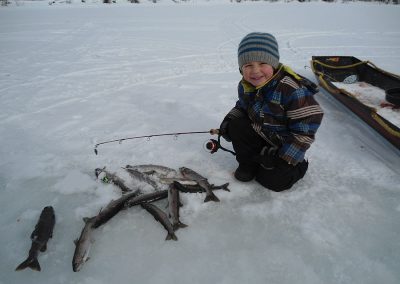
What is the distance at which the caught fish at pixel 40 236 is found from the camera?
7.75 feet

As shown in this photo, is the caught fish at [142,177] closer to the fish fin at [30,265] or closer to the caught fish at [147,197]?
the caught fish at [147,197]

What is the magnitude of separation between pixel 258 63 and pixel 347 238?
1659mm

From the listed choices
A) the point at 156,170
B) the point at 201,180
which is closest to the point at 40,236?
the point at 156,170

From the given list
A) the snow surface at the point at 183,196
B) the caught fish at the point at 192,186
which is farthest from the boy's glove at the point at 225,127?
the caught fish at the point at 192,186

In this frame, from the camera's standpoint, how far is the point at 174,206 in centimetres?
283

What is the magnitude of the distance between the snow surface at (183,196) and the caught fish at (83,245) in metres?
0.06

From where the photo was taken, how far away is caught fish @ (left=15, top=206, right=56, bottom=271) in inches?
93.0

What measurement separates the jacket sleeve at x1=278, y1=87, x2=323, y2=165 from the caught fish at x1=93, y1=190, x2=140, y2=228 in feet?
4.95

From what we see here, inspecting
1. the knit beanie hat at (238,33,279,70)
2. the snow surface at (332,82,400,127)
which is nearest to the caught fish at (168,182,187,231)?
the knit beanie hat at (238,33,279,70)

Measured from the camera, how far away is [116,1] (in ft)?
83.1

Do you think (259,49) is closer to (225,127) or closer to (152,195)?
(225,127)

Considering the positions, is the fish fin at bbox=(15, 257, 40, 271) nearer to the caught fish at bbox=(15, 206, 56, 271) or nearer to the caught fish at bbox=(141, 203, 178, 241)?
the caught fish at bbox=(15, 206, 56, 271)

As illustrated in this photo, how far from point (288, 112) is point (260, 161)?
533mm

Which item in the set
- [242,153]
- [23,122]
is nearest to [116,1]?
[23,122]
